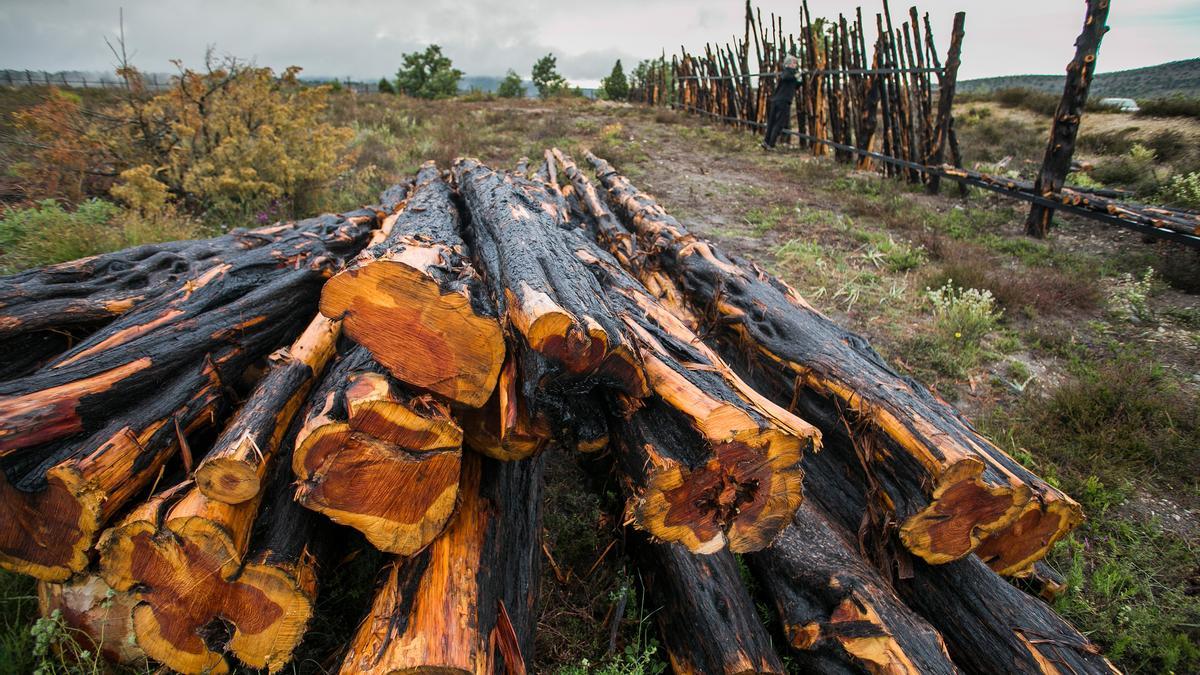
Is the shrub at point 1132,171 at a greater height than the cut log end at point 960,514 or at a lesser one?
greater

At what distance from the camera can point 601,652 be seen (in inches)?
91.7

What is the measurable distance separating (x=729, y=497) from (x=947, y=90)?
998cm

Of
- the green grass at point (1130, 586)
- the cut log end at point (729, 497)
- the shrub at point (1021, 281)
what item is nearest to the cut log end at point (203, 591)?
the cut log end at point (729, 497)

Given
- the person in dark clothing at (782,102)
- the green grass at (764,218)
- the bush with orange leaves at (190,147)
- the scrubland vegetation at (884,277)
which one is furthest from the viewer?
the person in dark clothing at (782,102)

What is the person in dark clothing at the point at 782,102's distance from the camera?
1255cm

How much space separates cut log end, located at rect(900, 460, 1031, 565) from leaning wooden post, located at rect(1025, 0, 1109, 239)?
694 centimetres

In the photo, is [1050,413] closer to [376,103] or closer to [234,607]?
[234,607]

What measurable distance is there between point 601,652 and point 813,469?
1374 millimetres

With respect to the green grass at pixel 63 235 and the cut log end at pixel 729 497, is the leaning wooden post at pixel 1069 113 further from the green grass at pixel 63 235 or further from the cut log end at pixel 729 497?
the green grass at pixel 63 235

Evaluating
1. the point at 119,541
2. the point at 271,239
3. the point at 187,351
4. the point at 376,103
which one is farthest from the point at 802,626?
the point at 376,103

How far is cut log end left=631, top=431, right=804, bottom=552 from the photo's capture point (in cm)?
180

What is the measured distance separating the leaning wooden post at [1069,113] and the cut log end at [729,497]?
763 centimetres

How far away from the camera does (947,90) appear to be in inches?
348

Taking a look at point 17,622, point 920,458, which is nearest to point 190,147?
point 17,622
